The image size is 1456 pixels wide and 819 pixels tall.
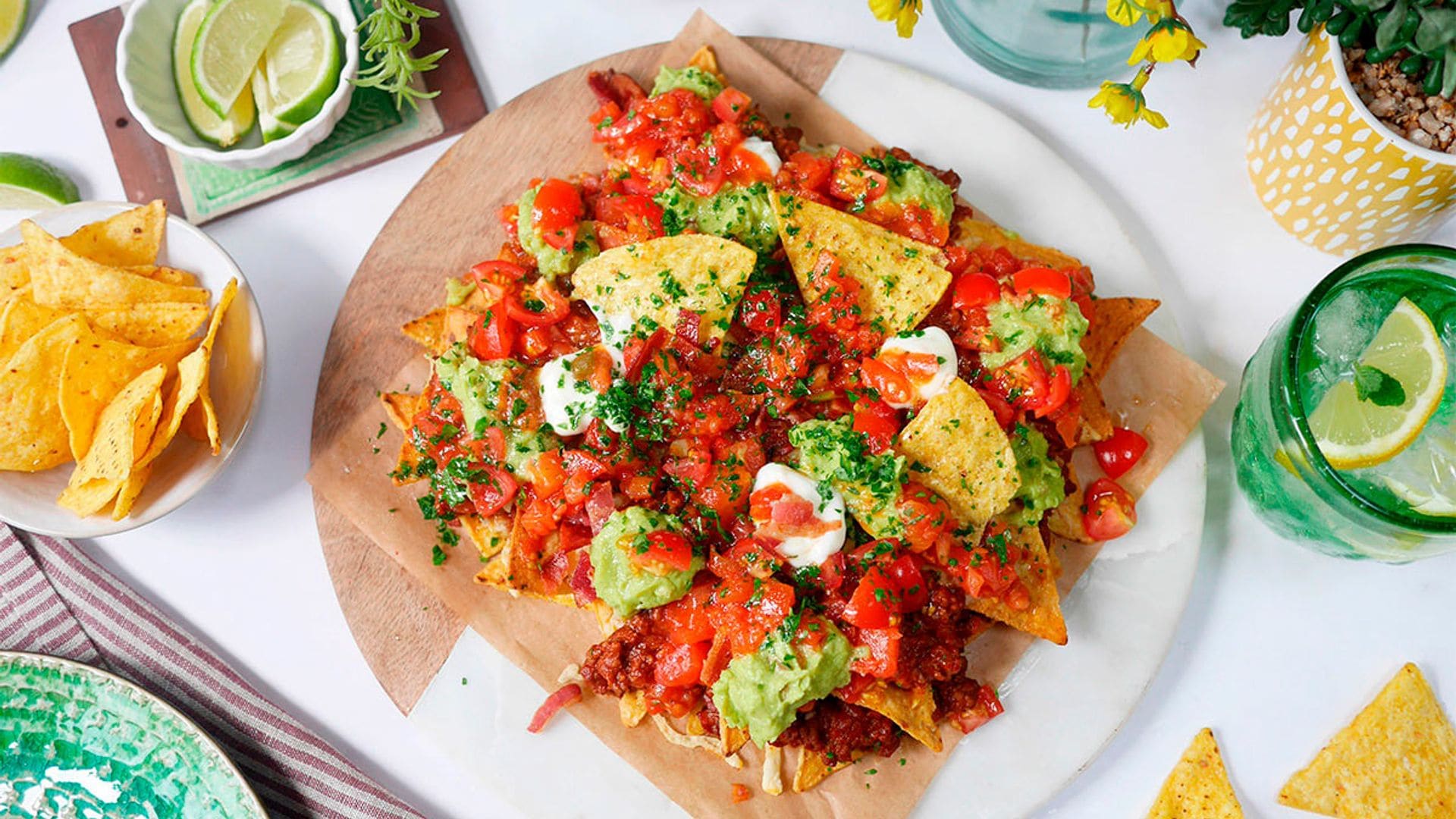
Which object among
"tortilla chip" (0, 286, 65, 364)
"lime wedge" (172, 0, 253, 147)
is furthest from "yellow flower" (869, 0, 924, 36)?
"tortilla chip" (0, 286, 65, 364)

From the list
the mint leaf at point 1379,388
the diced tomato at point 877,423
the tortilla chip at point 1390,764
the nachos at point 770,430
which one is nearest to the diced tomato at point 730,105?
the nachos at point 770,430

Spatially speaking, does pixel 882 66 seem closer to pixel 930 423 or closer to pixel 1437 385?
pixel 930 423

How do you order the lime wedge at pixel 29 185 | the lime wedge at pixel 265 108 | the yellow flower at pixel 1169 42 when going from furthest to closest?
the lime wedge at pixel 29 185
the lime wedge at pixel 265 108
the yellow flower at pixel 1169 42

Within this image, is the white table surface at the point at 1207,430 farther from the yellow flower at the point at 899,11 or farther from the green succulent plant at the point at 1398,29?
the yellow flower at the point at 899,11

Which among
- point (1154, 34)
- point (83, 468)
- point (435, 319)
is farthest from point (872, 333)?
point (83, 468)

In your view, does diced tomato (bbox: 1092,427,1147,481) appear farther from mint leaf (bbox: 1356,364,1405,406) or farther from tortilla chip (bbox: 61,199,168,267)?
tortilla chip (bbox: 61,199,168,267)

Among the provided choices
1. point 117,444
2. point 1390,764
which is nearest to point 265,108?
point 117,444

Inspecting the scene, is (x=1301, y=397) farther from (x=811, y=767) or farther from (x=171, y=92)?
(x=171, y=92)
